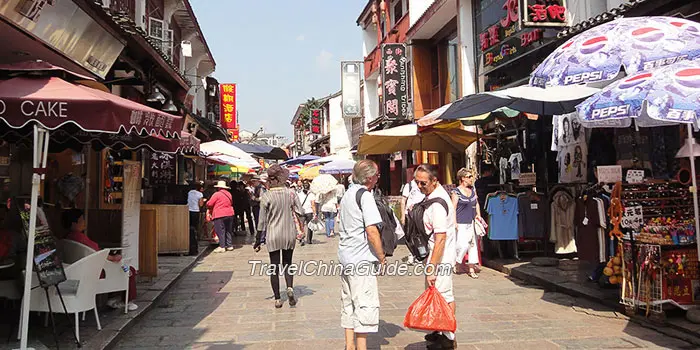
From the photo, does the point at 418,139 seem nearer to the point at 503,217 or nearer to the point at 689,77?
the point at 503,217

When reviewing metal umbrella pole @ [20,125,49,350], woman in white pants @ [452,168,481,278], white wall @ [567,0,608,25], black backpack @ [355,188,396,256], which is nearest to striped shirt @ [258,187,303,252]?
black backpack @ [355,188,396,256]

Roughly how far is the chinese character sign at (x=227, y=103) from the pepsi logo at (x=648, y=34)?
83.8 ft

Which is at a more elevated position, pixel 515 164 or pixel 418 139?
pixel 418 139

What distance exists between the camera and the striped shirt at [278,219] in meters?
7.04

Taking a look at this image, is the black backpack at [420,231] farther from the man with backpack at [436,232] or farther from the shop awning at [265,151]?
the shop awning at [265,151]

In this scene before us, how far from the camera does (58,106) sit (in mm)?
4598

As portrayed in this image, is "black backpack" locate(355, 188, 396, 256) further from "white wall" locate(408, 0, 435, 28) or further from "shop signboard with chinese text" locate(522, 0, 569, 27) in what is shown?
"white wall" locate(408, 0, 435, 28)

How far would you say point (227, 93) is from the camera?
99.3 ft

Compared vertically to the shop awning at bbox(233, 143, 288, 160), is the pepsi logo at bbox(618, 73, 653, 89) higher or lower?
lower

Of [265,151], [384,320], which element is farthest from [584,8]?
[265,151]

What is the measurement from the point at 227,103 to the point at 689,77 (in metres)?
27.6

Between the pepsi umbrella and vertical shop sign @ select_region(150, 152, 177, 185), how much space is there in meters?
11.5

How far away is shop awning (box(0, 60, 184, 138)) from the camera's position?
176 inches

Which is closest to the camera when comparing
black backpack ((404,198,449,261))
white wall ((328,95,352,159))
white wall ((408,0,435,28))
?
black backpack ((404,198,449,261))
